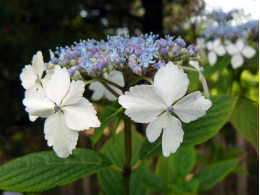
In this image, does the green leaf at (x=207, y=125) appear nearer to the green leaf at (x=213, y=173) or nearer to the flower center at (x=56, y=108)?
the flower center at (x=56, y=108)

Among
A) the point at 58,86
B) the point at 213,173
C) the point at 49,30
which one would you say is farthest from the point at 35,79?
the point at 49,30

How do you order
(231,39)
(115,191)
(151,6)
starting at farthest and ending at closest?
1. (151,6)
2. (231,39)
3. (115,191)

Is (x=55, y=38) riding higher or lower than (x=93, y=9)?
lower

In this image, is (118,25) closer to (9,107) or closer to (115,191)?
(9,107)

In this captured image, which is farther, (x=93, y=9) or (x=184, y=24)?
(x=93, y=9)

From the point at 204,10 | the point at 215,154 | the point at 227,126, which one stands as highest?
the point at 204,10

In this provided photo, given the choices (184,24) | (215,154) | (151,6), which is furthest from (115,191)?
(151,6)

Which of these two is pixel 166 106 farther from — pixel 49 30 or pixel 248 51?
pixel 49 30

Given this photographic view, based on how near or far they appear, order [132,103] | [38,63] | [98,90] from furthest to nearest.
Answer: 1. [98,90]
2. [38,63]
3. [132,103]
